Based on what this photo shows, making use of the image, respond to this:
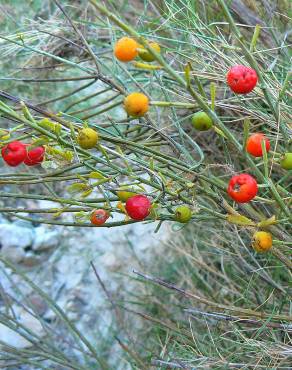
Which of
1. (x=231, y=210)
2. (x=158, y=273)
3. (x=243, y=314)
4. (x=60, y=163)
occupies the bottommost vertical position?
(x=158, y=273)

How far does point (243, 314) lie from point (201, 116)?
56cm

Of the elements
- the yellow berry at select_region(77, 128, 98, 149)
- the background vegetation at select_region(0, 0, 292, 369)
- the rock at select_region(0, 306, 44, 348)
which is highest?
the yellow berry at select_region(77, 128, 98, 149)

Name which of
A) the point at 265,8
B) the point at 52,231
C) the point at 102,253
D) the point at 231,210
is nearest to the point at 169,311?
the point at 102,253

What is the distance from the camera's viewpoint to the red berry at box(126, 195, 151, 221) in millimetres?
927

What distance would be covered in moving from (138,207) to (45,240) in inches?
77.6

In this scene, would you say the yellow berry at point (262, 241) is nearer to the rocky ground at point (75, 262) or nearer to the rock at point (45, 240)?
the rocky ground at point (75, 262)

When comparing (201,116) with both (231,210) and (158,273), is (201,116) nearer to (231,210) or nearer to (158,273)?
(231,210)

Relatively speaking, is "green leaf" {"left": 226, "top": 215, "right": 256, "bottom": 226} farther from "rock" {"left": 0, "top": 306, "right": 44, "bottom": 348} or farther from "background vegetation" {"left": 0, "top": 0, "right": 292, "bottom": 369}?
"rock" {"left": 0, "top": 306, "right": 44, "bottom": 348}

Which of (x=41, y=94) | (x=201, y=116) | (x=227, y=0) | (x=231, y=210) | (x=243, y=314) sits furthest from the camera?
(x=41, y=94)

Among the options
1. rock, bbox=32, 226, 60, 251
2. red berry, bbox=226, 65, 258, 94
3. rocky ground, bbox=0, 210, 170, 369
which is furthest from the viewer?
rock, bbox=32, 226, 60, 251

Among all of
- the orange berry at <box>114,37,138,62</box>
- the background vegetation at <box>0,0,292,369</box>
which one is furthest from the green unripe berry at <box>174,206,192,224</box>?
the orange berry at <box>114,37,138,62</box>

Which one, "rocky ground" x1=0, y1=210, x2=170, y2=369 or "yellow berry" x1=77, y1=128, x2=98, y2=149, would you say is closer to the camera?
"yellow berry" x1=77, y1=128, x2=98, y2=149

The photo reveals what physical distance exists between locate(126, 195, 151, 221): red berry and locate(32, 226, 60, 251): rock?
6.40 feet

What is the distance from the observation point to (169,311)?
2.27 metres
